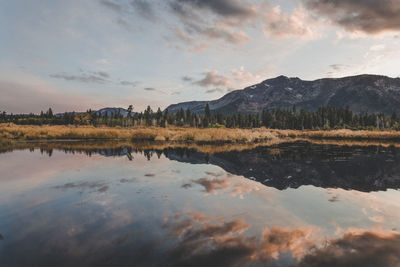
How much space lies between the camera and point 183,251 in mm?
4012

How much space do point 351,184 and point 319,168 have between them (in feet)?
12.1

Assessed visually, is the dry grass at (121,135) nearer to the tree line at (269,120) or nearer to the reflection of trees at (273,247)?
the reflection of trees at (273,247)

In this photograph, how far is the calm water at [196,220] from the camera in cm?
384

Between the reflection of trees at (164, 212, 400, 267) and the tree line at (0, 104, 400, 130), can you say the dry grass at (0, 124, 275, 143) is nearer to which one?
the reflection of trees at (164, 212, 400, 267)

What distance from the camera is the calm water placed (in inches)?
151

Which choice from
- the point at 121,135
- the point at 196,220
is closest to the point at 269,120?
the point at 121,135

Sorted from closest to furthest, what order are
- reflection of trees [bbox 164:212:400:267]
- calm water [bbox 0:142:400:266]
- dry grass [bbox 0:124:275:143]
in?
reflection of trees [bbox 164:212:400:267]
calm water [bbox 0:142:400:266]
dry grass [bbox 0:124:275:143]

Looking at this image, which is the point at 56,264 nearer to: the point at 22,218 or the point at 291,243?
the point at 22,218

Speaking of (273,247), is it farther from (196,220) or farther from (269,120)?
(269,120)

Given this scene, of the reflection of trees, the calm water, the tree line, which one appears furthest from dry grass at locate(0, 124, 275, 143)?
the tree line

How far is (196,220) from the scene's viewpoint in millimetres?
5512

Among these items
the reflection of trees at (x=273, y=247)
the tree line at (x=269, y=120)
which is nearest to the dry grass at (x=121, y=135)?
the reflection of trees at (x=273, y=247)

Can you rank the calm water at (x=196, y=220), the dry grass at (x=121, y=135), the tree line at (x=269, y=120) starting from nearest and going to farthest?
the calm water at (x=196, y=220) → the dry grass at (x=121, y=135) → the tree line at (x=269, y=120)

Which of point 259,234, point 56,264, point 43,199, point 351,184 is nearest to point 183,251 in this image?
point 259,234
